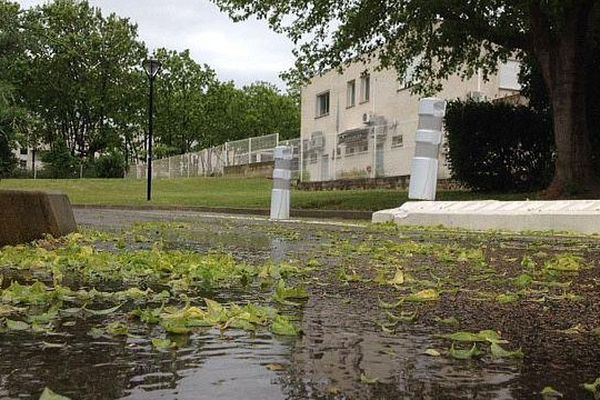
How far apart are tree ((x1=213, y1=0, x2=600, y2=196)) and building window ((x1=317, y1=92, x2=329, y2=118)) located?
19.3m

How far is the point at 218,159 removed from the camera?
51.6 meters

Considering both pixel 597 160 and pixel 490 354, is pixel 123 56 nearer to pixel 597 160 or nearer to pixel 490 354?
pixel 597 160

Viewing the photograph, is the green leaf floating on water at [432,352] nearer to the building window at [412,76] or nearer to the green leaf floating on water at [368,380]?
the green leaf floating on water at [368,380]

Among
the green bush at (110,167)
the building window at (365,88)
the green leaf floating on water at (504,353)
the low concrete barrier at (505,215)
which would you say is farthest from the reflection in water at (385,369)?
the green bush at (110,167)

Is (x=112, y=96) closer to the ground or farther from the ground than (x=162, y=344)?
farther from the ground

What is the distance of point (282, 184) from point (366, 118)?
870 inches

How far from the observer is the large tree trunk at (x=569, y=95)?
16547mm

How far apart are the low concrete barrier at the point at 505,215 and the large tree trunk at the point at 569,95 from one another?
565cm

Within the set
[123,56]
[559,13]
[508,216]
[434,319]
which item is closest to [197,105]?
[123,56]

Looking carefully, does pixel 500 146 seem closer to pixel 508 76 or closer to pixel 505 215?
pixel 508 76

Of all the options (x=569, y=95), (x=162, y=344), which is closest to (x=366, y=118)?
(x=569, y=95)

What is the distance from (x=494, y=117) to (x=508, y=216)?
1085 cm

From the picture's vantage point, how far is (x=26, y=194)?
5891 millimetres

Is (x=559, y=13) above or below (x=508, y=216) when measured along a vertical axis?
above
